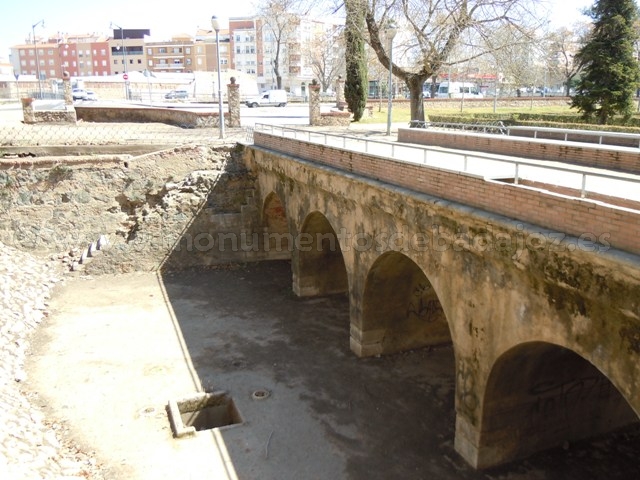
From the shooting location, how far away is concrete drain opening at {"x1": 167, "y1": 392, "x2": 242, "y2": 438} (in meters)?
11.5

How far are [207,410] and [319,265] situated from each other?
263 inches

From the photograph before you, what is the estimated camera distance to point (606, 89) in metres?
29.1

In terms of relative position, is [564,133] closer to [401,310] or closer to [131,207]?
[401,310]

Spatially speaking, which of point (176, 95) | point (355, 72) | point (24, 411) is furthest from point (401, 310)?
point (176, 95)

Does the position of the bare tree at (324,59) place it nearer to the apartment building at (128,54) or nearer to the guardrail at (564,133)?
the guardrail at (564,133)

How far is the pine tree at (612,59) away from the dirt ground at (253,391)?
65.5 ft

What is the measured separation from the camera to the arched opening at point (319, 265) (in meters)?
16.9

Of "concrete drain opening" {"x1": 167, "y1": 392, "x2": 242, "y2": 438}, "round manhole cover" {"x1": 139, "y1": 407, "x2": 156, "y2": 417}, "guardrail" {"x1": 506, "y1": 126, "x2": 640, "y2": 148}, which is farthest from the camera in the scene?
"guardrail" {"x1": 506, "y1": 126, "x2": 640, "y2": 148}

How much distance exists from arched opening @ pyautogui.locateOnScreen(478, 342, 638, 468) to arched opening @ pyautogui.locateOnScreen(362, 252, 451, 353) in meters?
3.55

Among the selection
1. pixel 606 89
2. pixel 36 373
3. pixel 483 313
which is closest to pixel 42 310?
pixel 36 373

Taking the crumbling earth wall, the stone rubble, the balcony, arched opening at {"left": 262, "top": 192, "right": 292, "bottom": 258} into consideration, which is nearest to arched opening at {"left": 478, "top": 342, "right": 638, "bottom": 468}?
the stone rubble

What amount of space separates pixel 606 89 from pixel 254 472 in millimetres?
27047

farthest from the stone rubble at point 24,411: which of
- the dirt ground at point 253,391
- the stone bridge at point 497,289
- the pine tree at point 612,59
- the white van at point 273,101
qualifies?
the white van at point 273,101

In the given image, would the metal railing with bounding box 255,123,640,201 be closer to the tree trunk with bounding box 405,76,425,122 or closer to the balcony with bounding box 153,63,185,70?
the tree trunk with bounding box 405,76,425,122
